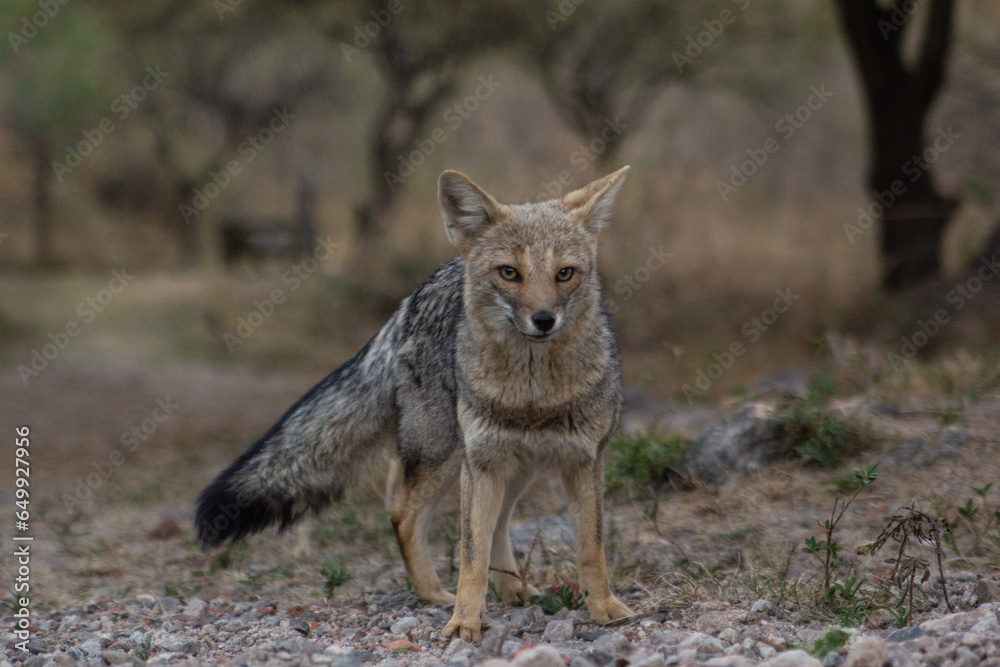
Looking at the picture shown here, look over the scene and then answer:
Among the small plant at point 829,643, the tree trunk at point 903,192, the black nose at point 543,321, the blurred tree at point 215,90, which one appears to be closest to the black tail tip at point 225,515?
the black nose at point 543,321

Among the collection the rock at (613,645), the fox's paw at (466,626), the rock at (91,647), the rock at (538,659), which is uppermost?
the rock at (91,647)

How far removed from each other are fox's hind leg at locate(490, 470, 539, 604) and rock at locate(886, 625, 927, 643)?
149 cm

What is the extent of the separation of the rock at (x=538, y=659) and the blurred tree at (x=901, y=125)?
8.48 metres

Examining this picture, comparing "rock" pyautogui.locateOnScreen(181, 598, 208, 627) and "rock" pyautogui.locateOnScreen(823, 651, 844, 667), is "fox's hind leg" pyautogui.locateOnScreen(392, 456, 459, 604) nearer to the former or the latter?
"rock" pyautogui.locateOnScreen(181, 598, 208, 627)

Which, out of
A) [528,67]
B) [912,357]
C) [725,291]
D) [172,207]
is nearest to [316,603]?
[912,357]

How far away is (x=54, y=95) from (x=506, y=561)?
19057mm

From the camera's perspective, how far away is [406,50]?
17.8 meters

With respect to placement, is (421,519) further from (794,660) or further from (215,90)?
(215,90)

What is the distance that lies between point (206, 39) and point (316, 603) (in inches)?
722

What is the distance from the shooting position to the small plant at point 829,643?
3041 mm

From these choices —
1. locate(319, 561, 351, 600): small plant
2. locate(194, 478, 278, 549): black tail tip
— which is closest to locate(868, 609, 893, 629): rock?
locate(319, 561, 351, 600): small plant

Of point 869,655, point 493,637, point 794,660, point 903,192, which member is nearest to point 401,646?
point 493,637

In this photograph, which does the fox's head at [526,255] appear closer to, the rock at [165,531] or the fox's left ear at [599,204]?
the fox's left ear at [599,204]

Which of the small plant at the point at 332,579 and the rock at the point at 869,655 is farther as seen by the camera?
the small plant at the point at 332,579
